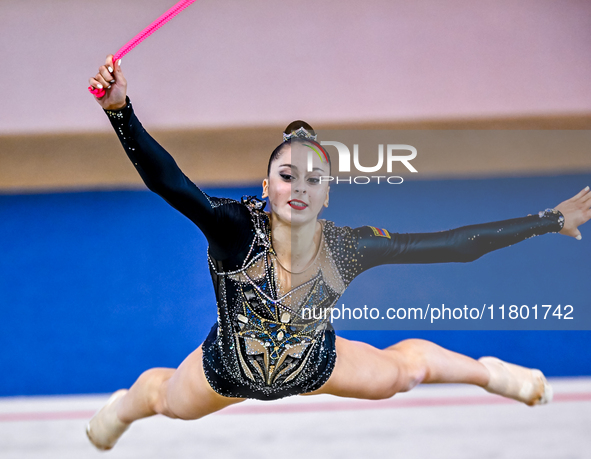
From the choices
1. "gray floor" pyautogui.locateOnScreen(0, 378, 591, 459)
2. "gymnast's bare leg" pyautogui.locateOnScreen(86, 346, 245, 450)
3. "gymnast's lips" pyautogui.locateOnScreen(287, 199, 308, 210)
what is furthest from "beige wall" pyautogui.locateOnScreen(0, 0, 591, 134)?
"gray floor" pyautogui.locateOnScreen(0, 378, 591, 459)

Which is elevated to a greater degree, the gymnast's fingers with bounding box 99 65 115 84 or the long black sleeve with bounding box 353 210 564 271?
the gymnast's fingers with bounding box 99 65 115 84

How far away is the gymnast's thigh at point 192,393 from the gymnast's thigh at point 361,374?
30cm

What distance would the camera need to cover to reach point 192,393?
1565mm

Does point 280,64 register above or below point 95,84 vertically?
above

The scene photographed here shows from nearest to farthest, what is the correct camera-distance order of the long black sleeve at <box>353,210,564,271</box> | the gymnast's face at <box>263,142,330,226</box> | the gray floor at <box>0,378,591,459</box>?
the gymnast's face at <box>263,142,330,226</box>, the long black sleeve at <box>353,210,564,271</box>, the gray floor at <box>0,378,591,459</box>

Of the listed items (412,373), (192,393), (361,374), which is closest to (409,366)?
(412,373)

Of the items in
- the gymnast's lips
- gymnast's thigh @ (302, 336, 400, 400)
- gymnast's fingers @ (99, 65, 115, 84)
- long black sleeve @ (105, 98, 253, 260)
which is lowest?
gymnast's thigh @ (302, 336, 400, 400)

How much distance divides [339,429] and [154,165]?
4.46ft

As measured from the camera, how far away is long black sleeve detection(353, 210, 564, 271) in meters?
1.48

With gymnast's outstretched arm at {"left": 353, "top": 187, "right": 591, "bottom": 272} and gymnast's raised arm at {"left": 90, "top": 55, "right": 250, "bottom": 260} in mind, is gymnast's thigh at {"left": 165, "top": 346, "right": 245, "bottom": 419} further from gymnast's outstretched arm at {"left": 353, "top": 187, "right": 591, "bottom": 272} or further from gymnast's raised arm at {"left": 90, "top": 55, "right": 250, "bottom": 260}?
gymnast's outstretched arm at {"left": 353, "top": 187, "right": 591, "bottom": 272}

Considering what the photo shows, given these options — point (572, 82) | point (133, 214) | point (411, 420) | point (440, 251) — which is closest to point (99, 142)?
point (133, 214)

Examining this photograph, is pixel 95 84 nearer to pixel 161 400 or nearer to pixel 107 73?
pixel 107 73

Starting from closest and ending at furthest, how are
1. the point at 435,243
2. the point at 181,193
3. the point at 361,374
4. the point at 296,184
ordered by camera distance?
the point at 181,193 → the point at 296,184 → the point at 435,243 → the point at 361,374

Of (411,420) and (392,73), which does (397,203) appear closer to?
(392,73)
